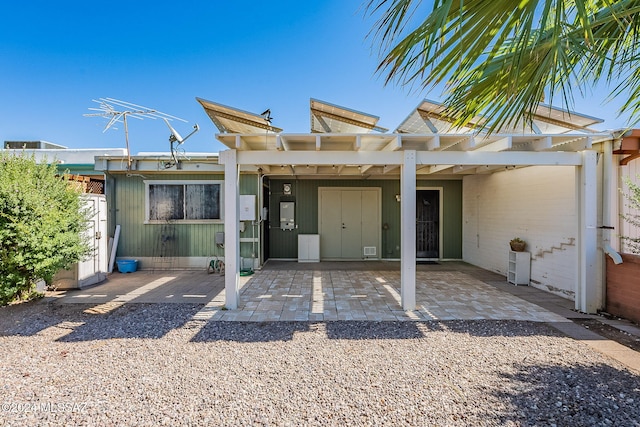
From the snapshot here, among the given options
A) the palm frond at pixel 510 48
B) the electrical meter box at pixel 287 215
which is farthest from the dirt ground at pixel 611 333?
the electrical meter box at pixel 287 215

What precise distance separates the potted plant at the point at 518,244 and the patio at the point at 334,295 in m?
0.72

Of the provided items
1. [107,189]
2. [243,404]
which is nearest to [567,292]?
[243,404]

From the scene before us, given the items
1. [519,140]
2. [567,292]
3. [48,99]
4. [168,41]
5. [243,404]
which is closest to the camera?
[243,404]

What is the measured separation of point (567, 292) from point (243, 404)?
5.33 m

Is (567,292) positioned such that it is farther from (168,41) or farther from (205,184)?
(168,41)

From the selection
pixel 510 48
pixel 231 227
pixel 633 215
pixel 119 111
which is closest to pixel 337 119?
pixel 231 227

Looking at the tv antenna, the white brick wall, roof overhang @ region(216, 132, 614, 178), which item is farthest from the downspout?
the tv antenna

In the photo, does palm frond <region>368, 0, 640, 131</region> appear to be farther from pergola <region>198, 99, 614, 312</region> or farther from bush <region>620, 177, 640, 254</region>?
pergola <region>198, 99, 614, 312</region>

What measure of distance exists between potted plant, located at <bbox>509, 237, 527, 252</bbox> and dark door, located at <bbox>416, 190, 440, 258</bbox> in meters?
2.78

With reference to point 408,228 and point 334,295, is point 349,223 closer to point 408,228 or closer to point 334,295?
point 334,295

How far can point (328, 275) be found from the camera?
663 cm

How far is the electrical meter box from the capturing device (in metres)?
8.69

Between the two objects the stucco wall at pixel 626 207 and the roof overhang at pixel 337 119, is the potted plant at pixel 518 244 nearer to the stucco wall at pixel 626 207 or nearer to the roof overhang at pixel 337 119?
the stucco wall at pixel 626 207

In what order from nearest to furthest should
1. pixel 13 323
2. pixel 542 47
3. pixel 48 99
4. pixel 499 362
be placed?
pixel 542 47 → pixel 499 362 → pixel 13 323 → pixel 48 99
